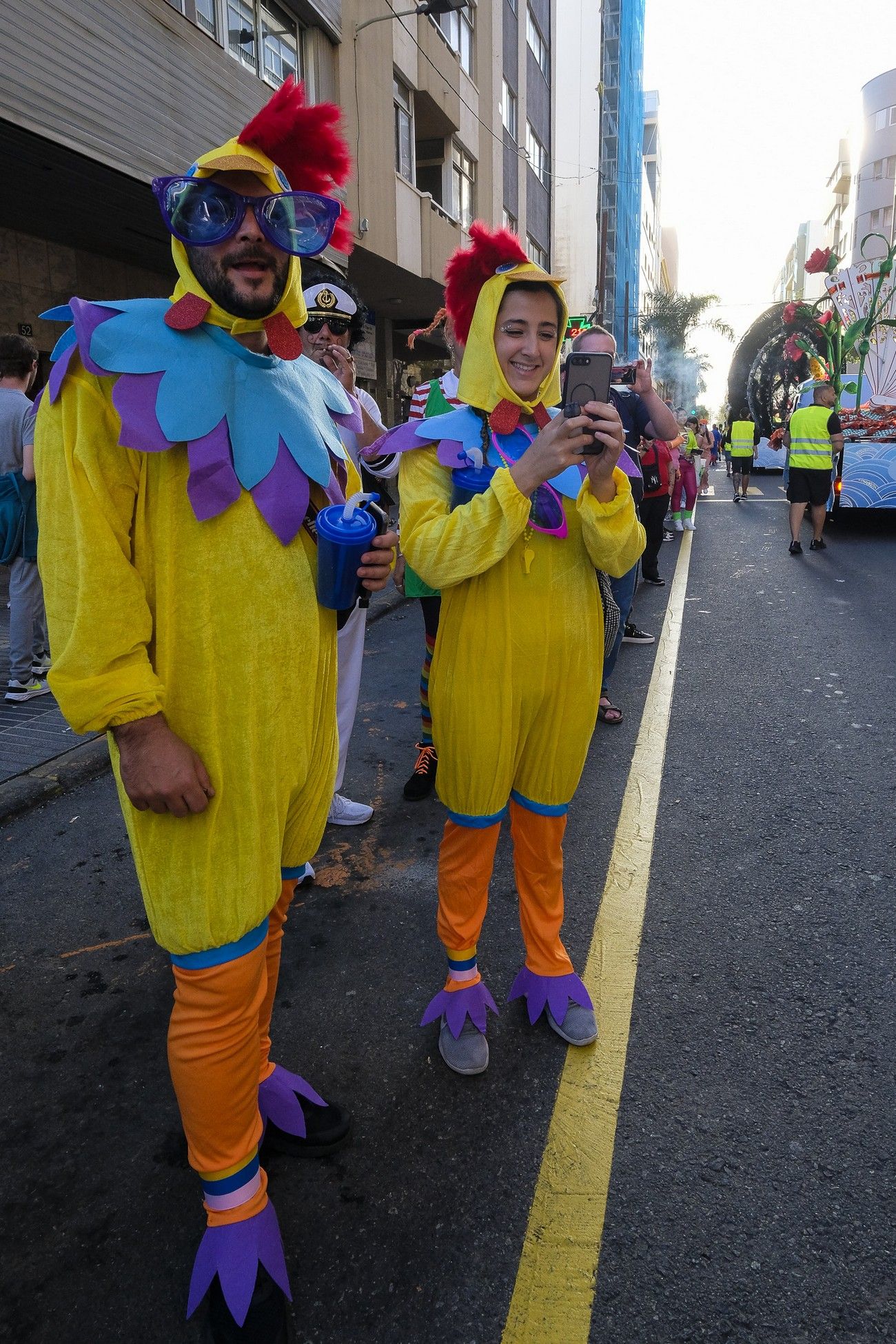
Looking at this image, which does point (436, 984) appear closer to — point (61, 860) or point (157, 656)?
point (157, 656)

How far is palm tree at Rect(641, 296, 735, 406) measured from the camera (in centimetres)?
5600

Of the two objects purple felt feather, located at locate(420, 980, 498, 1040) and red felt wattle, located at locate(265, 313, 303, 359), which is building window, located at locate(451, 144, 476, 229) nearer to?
red felt wattle, located at locate(265, 313, 303, 359)

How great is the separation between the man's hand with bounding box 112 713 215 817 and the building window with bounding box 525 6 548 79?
28.4m

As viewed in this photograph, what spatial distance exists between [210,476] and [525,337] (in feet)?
3.09

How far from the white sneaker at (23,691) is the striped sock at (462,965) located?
390 cm

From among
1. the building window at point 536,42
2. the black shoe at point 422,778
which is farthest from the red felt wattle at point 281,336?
the building window at point 536,42

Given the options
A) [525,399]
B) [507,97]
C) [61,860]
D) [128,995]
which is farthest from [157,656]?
[507,97]

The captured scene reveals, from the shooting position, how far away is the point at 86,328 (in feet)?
4.61

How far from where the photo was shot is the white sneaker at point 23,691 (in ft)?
17.1

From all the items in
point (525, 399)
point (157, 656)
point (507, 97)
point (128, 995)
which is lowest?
point (128, 995)

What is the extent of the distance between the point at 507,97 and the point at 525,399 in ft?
82.4

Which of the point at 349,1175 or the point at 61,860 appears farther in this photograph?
the point at 61,860

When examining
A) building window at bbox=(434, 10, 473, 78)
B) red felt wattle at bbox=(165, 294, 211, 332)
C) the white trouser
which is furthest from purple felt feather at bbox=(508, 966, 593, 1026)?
building window at bbox=(434, 10, 473, 78)

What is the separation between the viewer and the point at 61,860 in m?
3.41
